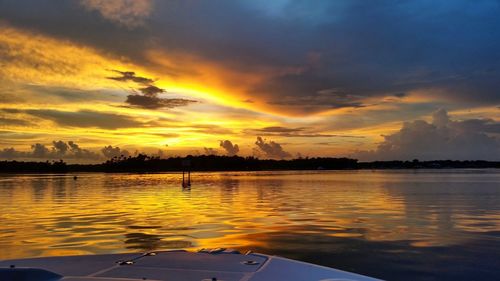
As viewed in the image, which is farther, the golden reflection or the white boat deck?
the golden reflection

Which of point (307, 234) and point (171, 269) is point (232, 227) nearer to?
point (307, 234)

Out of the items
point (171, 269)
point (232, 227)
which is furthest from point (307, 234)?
point (171, 269)

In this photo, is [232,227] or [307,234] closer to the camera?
[307,234]

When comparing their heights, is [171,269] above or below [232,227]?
above

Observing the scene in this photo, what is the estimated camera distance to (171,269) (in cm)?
516

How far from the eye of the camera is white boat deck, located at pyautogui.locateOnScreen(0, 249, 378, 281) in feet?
15.7

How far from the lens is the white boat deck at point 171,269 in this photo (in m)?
4.80

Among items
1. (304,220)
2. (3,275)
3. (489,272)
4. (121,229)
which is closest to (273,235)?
(304,220)

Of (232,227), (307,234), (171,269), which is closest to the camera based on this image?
(171,269)

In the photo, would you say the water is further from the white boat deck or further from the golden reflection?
the white boat deck

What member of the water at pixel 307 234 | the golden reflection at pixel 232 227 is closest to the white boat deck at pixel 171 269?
the water at pixel 307 234

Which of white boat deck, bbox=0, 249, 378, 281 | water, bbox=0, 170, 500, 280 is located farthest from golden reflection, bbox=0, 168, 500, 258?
white boat deck, bbox=0, 249, 378, 281

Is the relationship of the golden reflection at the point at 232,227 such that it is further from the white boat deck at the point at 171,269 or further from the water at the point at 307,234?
the white boat deck at the point at 171,269

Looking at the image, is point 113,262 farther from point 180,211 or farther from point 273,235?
point 180,211
